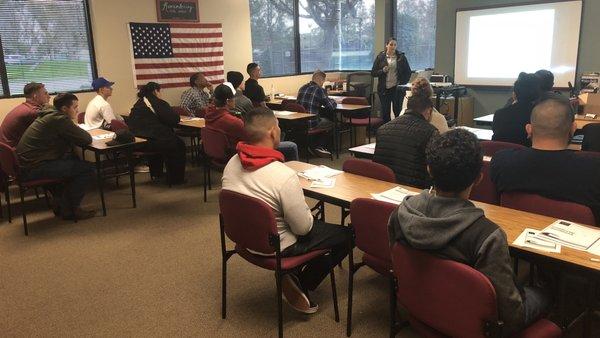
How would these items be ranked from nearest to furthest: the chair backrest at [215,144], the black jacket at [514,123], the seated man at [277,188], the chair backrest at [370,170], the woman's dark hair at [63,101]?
the seated man at [277,188], the chair backrest at [370,170], the black jacket at [514,123], the woman's dark hair at [63,101], the chair backrest at [215,144]

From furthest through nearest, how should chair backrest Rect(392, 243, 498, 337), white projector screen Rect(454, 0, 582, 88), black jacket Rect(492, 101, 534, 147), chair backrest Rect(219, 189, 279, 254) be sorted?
white projector screen Rect(454, 0, 582, 88)
black jacket Rect(492, 101, 534, 147)
chair backrest Rect(219, 189, 279, 254)
chair backrest Rect(392, 243, 498, 337)

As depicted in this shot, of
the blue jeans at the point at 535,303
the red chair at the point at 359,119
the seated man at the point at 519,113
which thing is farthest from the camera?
the red chair at the point at 359,119

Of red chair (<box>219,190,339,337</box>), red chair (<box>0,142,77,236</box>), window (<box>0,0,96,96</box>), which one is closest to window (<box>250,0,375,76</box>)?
window (<box>0,0,96,96</box>)

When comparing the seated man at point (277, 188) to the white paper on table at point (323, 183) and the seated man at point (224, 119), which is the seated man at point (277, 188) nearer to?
the white paper on table at point (323, 183)

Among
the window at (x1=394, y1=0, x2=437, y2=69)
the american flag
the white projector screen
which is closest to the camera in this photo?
the white projector screen

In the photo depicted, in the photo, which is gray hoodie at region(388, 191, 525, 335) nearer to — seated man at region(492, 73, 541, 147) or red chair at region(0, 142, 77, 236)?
seated man at region(492, 73, 541, 147)

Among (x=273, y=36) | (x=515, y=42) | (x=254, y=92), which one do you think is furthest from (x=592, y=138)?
(x=273, y=36)

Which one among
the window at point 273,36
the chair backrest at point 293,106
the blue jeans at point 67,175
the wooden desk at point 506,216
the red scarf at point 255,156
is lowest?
the blue jeans at point 67,175

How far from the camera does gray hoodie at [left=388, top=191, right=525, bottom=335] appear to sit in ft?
5.08

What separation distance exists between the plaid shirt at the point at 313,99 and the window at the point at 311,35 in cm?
226

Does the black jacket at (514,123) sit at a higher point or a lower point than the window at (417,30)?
lower

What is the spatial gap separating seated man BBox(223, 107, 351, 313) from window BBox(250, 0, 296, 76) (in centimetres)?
649

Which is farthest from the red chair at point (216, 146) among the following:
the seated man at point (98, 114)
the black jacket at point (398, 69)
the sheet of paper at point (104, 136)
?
the black jacket at point (398, 69)

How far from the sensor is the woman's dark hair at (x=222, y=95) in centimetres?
493
